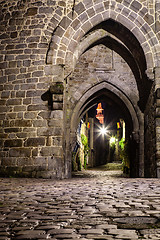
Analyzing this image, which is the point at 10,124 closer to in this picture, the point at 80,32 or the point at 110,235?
the point at 80,32

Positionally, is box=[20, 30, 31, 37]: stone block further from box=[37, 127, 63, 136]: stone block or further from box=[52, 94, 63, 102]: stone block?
box=[37, 127, 63, 136]: stone block

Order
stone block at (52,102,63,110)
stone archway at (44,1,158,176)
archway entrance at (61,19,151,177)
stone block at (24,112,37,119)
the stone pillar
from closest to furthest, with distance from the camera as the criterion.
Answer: the stone pillar → stone block at (52,102,63,110) → stone block at (24,112,37,119) → stone archway at (44,1,158,176) → archway entrance at (61,19,151,177)

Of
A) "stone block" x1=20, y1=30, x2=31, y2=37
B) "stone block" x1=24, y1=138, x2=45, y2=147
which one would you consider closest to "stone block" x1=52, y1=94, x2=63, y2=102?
"stone block" x1=24, y1=138, x2=45, y2=147

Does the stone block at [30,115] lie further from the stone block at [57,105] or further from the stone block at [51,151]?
the stone block at [51,151]

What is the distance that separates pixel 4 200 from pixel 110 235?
1.67 metres

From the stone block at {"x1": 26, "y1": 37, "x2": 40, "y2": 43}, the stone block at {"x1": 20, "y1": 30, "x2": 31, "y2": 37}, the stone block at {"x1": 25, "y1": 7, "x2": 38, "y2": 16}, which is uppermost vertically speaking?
the stone block at {"x1": 25, "y1": 7, "x2": 38, "y2": 16}

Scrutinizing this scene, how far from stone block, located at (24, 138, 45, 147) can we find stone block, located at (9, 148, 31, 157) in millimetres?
128

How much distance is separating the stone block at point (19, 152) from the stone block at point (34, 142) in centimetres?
13

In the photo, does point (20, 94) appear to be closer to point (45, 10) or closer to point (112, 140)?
point (45, 10)

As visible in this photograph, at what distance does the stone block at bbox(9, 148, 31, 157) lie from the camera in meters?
6.65

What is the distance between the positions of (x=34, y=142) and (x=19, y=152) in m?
0.44

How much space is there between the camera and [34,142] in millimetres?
6676

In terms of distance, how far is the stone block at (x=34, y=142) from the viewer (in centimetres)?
664

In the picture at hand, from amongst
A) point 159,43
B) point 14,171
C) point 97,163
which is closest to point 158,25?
point 159,43
